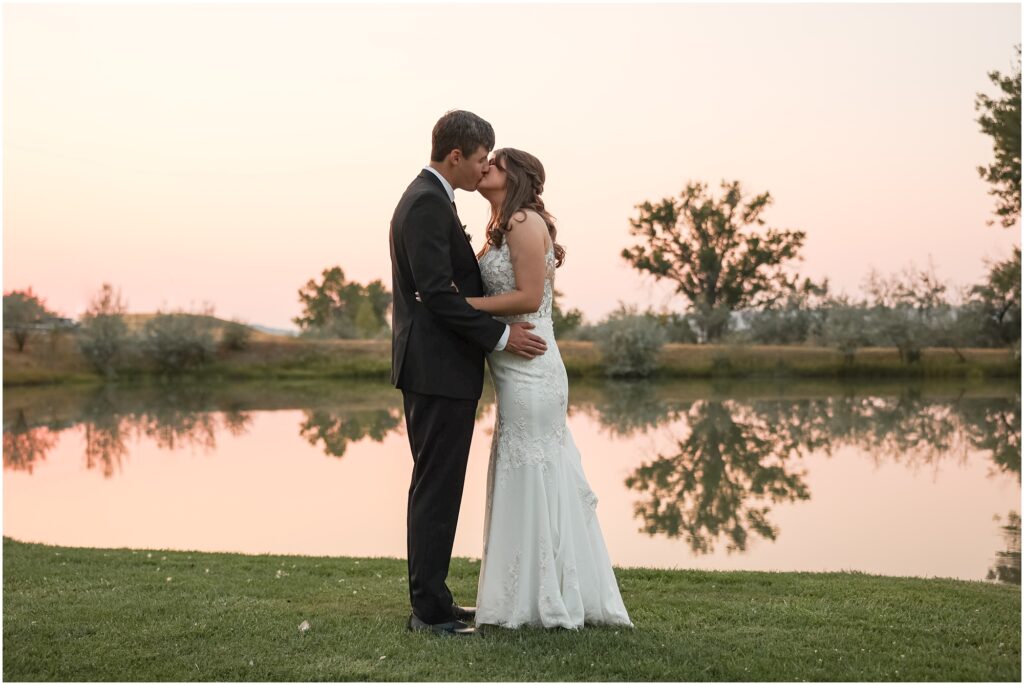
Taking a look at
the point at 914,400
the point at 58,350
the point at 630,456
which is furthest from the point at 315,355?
the point at 630,456

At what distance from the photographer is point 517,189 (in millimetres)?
4633

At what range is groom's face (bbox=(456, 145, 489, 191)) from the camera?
4.54 m

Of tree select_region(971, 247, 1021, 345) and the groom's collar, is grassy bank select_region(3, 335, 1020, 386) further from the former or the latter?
the groom's collar

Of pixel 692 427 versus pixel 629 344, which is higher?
pixel 629 344

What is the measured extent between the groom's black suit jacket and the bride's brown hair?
7.2 inches

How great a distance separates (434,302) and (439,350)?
0.81ft

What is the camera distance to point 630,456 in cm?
1436

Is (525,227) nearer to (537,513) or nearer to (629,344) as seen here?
(537,513)

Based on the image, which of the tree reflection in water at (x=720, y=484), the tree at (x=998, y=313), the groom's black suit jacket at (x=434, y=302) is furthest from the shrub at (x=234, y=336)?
the groom's black suit jacket at (x=434, y=302)

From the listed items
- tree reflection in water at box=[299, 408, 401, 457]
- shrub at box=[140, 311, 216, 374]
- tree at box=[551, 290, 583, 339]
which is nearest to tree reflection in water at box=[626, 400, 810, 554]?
tree reflection in water at box=[299, 408, 401, 457]

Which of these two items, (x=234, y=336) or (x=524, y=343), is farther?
(x=234, y=336)

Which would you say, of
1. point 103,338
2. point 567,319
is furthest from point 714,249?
point 103,338

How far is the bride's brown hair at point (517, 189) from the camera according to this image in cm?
461

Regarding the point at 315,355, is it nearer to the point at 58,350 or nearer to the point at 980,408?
the point at 58,350
